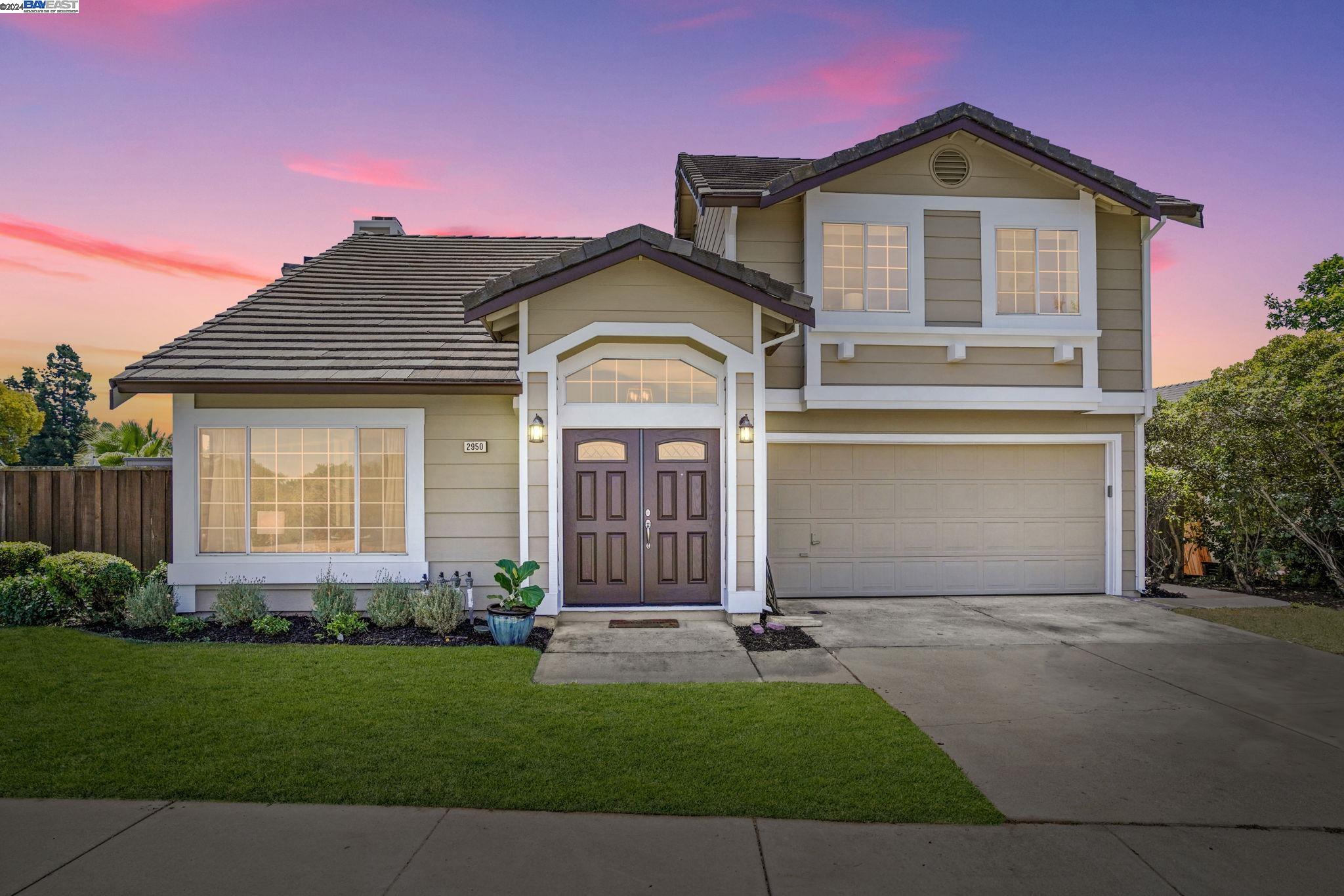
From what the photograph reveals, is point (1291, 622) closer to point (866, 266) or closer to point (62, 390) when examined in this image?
point (866, 266)

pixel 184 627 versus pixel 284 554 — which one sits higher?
pixel 284 554

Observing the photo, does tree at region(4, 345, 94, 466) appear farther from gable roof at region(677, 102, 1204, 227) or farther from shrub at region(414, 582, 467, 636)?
gable roof at region(677, 102, 1204, 227)

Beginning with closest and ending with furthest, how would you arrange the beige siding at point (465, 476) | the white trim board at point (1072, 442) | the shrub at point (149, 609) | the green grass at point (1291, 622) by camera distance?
the green grass at point (1291, 622), the shrub at point (149, 609), the beige siding at point (465, 476), the white trim board at point (1072, 442)

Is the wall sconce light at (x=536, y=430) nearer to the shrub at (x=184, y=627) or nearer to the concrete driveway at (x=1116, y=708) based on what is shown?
the concrete driveway at (x=1116, y=708)

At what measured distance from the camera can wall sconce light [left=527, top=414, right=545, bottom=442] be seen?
7.66m

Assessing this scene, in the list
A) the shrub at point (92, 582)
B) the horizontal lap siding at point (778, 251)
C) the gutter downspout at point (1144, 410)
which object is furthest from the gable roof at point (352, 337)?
the gutter downspout at point (1144, 410)

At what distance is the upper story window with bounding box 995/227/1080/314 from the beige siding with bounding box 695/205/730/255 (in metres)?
3.67

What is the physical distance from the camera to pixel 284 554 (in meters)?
8.22

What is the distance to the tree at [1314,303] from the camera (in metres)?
22.0

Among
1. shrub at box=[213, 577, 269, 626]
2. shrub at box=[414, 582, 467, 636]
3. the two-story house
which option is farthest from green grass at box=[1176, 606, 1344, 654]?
shrub at box=[213, 577, 269, 626]

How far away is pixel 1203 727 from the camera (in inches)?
193

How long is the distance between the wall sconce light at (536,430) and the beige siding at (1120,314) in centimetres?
766

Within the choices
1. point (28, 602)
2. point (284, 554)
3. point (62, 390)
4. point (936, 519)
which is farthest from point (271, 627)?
point (62, 390)

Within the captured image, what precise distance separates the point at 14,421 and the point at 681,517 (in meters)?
35.8
